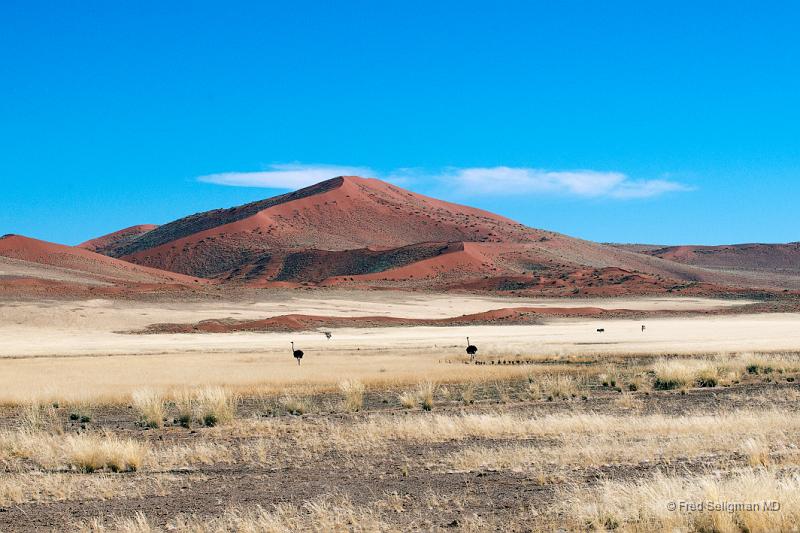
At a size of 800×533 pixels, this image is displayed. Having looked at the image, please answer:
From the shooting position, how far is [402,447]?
1623cm

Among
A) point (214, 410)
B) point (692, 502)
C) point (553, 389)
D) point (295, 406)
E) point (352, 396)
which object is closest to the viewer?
point (692, 502)

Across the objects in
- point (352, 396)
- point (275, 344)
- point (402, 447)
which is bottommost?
point (402, 447)

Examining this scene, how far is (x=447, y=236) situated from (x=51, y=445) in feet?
560

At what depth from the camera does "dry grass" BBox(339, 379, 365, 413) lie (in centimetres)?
2238

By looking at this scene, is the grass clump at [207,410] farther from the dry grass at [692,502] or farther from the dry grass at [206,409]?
the dry grass at [692,502]

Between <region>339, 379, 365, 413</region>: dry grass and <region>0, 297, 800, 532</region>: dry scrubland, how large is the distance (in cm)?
6

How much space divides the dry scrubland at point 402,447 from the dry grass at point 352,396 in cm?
6

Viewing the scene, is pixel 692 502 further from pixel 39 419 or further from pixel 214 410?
pixel 39 419

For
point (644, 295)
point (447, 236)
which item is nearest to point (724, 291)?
point (644, 295)

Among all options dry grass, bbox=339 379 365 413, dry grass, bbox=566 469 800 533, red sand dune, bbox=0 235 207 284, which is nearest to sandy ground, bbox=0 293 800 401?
dry grass, bbox=339 379 365 413

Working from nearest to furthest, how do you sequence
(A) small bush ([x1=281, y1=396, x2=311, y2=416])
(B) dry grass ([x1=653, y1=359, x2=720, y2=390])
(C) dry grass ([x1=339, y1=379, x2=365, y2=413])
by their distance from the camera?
1. (A) small bush ([x1=281, y1=396, x2=311, y2=416])
2. (C) dry grass ([x1=339, y1=379, x2=365, y2=413])
3. (B) dry grass ([x1=653, y1=359, x2=720, y2=390])

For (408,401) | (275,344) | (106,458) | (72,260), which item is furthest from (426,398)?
(72,260)

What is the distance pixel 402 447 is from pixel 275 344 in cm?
3472

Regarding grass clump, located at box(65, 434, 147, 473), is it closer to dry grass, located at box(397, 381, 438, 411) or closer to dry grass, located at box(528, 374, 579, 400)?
dry grass, located at box(397, 381, 438, 411)
